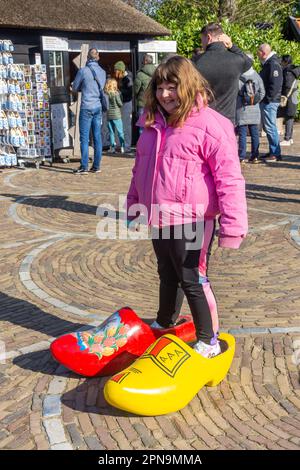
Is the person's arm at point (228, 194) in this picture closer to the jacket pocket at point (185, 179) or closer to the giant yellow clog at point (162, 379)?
the jacket pocket at point (185, 179)

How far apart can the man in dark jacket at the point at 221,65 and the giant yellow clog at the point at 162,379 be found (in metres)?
3.57

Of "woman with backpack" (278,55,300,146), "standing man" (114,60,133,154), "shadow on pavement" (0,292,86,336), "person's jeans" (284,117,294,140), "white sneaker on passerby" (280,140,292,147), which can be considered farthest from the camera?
"white sneaker on passerby" (280,140,292,147)

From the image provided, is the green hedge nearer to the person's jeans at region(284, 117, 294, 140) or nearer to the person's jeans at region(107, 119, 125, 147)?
the person's jeans at region(284, 117, 294, 140)

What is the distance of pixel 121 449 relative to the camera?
3143 mm

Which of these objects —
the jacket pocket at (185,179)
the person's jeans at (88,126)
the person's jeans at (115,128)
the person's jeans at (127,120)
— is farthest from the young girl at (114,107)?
the jacket pocket at (185,179)

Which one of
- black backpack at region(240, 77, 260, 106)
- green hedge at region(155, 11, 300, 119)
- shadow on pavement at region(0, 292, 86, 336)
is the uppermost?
green hedge at region(155, 11, 300, 119)

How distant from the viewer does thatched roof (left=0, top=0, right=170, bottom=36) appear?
1322 cm

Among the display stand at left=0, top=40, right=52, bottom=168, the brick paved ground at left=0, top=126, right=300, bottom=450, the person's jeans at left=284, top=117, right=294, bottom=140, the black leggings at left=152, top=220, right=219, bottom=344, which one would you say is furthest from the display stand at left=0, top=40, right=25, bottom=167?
the black leggings at left=152, top=220, right=219, bottom=344

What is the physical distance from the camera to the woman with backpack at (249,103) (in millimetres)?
11445

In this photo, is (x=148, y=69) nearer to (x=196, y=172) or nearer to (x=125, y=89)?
(x=125, y=89)

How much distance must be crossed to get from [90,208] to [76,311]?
3.88 meters

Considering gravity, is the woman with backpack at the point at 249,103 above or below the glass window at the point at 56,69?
below

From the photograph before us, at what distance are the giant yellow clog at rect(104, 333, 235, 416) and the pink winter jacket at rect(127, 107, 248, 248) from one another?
0.72 metres

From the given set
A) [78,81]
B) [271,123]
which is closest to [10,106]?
[78,81]
